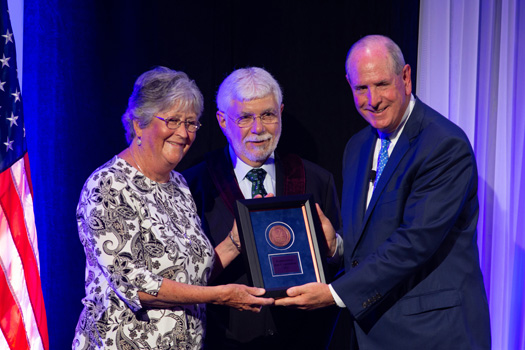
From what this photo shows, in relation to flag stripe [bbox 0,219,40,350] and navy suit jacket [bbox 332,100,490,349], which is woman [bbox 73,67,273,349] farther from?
flag stripe [bbox 0,219,40,350]

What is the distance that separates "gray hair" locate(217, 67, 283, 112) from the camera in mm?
2973

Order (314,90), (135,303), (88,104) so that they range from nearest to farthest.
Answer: (135,303)
(88,104)
(314,90)

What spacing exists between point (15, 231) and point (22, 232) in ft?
0.13

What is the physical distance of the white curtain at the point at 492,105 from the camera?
3.41 metres

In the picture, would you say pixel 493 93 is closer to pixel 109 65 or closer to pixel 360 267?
pixel 360 267

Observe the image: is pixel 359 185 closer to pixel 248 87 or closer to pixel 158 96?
pixel 248 87

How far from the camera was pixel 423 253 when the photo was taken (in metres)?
2.42

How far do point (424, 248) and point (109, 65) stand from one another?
6.75ft

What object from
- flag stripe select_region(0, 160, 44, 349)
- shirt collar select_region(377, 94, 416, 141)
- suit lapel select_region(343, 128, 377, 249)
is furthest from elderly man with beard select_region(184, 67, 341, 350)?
flag stripe select_region(0, 160, 44, 349)

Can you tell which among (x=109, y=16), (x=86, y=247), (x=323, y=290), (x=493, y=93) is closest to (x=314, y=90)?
(x=493, y=93)

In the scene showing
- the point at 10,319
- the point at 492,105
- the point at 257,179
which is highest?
the point at 492,105

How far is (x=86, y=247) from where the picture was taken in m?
2.34

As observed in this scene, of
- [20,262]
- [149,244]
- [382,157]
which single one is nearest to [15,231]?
[20,262]

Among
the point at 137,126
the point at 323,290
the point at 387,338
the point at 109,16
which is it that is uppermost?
the point at 109,16
